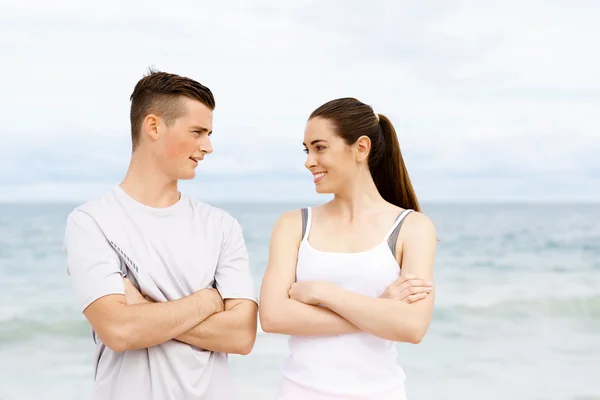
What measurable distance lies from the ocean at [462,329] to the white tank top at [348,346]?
4.81 meters

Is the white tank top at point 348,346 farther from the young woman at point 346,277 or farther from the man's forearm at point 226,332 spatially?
the man's forearm at point 226,332

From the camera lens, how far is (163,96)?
2.95m

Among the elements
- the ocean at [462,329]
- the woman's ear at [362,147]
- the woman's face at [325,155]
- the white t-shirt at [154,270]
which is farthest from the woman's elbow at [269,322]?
the ocean at [462,329]

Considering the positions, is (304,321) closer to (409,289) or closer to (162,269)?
(409,289)

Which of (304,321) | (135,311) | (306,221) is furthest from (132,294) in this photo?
(306,221)

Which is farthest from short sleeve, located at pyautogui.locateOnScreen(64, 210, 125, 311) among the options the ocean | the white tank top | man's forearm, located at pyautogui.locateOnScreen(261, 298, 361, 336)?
the ocean

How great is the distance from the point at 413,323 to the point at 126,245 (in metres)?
1.02

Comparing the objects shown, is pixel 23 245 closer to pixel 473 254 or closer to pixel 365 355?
pixel 473 254

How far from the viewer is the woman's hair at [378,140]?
120 inches

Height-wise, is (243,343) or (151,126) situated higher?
(151,126)

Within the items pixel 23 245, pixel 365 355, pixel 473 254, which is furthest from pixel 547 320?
pixel 23 245

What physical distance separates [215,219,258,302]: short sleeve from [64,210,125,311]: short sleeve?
1.17ft

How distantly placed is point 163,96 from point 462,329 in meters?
8.41

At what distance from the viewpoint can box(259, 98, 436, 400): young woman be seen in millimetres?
2873
